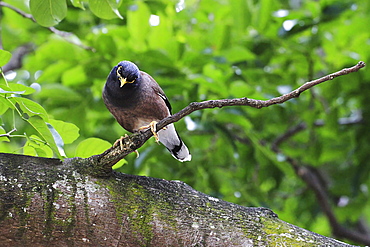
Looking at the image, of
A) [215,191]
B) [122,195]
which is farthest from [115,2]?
[215,191]

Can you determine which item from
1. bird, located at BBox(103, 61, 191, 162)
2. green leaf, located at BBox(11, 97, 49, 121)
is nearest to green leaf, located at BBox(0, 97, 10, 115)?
green leaf, located at BBox(11, 97, 49, 121)

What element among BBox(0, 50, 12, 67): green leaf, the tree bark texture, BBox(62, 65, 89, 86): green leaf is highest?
BBox(62, 65, 89, 86): green leaf

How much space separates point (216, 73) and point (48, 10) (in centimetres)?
181

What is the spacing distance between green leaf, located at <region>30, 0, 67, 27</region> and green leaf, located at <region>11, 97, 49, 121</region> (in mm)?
628

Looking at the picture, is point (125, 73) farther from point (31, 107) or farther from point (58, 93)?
point (31, 107)

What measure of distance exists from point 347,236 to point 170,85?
3.58m

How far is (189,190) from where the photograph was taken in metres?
2.21

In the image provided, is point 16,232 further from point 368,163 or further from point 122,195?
point 368,163

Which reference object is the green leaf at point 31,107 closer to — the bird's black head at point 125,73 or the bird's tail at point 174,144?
the bird's black head at point 125,73

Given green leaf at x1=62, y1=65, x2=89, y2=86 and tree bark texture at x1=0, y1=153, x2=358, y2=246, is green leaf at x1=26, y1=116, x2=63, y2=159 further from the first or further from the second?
green leaf at x1=62, y1=65, x2=89, y2=86

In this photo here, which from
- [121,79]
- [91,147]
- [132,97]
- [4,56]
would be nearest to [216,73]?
[132,97]

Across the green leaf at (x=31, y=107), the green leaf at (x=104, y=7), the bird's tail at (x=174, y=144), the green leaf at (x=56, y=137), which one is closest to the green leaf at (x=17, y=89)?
the green leaf at (x=31, y=107)

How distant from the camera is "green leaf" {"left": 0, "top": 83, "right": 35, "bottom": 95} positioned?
1.91 meters

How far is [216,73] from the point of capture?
3885mm
